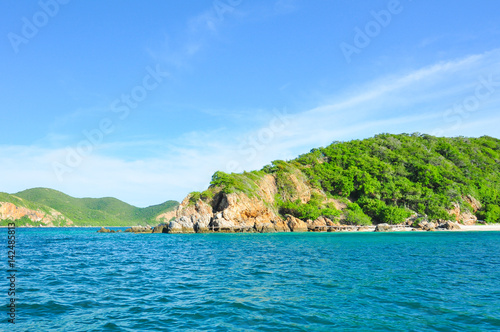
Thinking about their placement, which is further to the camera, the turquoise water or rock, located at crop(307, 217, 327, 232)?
rock, located at crop(307, 217, 327, 232)

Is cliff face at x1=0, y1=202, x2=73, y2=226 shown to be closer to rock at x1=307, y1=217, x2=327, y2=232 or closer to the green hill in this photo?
the green hill

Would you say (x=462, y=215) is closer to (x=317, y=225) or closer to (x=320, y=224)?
(x=320, y=224)

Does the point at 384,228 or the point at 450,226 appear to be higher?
the point at 384,228

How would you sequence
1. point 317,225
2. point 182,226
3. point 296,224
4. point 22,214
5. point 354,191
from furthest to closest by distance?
point 22,214, point 354,191, point 317,225, point 296,224, point 182,226

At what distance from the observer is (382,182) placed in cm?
10219

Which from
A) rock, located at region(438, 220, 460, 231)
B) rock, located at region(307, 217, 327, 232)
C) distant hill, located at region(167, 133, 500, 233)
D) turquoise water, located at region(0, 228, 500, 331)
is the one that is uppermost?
distant hill, located at region(167, 133, 500, 233)

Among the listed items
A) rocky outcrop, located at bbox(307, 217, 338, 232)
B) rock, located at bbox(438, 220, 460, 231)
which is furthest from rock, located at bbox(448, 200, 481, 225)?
rocky outcrop, located at bbox(307, 217, 338, 232)

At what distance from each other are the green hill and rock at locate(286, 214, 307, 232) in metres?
4.57

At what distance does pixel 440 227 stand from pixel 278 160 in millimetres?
51608

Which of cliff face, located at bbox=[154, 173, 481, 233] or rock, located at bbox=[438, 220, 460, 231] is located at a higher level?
cliff face, located at bbox=[154, 173, 481, 233]

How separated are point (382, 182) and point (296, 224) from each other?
3938cm

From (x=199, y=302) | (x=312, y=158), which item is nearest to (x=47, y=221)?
(x=312, y=158)

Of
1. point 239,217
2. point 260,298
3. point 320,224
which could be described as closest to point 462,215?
point 320,224

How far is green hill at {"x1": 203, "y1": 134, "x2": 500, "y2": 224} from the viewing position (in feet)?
292
